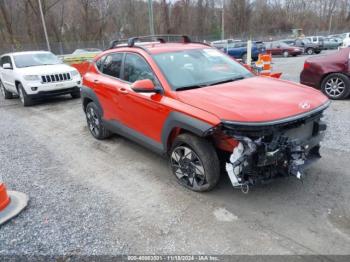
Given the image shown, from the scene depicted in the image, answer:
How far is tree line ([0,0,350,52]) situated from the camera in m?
41.3

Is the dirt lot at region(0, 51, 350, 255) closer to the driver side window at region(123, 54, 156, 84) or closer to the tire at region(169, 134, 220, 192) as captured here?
the tire at region(169, 134, 220, 192)

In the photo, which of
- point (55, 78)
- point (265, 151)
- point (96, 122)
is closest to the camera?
point (265, 151)

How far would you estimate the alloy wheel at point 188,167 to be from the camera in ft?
11.9

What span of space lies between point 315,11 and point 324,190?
Answer: 83.4 meters

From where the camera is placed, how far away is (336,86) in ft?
25.3

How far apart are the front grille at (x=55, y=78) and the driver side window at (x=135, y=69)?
5399mm

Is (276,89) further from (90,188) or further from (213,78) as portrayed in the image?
(90,188)

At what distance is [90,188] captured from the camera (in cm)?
406

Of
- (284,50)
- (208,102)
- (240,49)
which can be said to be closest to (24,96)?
(208,102)

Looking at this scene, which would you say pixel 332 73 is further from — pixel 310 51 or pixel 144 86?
pixel 310 51

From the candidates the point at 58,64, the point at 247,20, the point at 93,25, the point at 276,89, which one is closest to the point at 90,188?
the point at 276,89

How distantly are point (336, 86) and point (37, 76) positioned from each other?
27.7 feet

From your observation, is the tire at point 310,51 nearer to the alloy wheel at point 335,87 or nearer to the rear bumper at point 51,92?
the alloy wheel at point 335,87

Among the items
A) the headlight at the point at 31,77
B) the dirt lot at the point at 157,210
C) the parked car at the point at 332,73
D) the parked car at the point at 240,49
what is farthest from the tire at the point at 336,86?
the parked car at the point at 240,49
